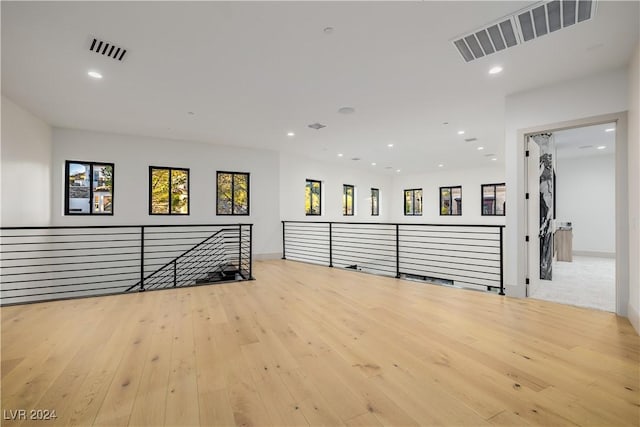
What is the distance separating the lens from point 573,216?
8.51 meters

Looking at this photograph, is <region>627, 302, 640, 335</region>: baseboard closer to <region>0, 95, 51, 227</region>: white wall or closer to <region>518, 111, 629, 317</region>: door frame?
<region>518, 111, 629, 317</region>: door frame

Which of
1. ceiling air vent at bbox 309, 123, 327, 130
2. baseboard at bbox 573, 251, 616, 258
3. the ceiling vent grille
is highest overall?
ceiling air vent at bbox 309, 123, 327, 130

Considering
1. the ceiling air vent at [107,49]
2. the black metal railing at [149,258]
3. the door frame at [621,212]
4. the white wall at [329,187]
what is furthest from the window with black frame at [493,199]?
the ceiling air vent at [107,49]

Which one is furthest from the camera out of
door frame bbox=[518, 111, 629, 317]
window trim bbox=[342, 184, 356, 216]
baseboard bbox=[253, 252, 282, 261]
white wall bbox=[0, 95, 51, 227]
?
window trim bbox=[342, 184, 356, 216]

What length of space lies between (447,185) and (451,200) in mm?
649

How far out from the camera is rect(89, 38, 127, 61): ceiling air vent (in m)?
2.93

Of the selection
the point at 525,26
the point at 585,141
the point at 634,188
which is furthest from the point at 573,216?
the point at 525,26

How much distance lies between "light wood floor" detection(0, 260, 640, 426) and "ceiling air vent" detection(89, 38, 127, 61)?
297 cm

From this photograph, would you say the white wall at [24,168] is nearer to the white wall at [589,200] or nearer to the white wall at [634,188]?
the white wall at [634,188]

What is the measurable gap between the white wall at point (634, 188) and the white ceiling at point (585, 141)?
102 inches

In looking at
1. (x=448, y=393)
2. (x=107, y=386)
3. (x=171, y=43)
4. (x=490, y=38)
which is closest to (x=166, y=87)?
(x=171, y=43)

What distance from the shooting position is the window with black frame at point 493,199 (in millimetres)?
10586

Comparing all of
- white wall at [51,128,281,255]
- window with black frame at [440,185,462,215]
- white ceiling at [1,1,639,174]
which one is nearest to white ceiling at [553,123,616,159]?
white ceiling at [1,1,639,174]

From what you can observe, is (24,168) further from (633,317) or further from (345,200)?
(633,317)
